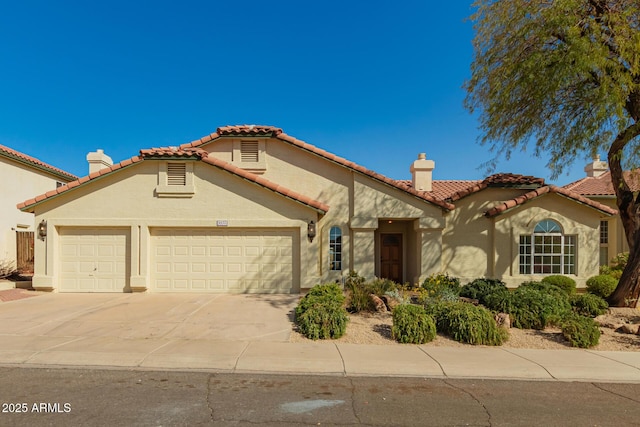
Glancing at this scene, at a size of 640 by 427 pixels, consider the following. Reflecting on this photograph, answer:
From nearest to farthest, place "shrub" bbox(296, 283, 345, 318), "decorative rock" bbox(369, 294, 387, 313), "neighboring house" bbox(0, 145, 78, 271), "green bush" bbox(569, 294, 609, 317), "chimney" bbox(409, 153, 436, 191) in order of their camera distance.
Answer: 1. "shrub" bbox(296, 283, 345, 318)
2. "decorative rock" bbox(369, 294, 387, 313)
3. "green bush" bbox(569, 294, 609, 317)
4. "neighboring house" bbox(0, 145, 78, 271)
5. "chimney" bbox(409, 153, 436, 191)

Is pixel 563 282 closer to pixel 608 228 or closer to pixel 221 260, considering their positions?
pixel 608 228

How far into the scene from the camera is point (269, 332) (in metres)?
7.94

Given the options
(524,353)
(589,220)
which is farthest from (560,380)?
(589,220)

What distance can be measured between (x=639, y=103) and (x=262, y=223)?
11753 mm

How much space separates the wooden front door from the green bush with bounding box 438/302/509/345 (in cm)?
681

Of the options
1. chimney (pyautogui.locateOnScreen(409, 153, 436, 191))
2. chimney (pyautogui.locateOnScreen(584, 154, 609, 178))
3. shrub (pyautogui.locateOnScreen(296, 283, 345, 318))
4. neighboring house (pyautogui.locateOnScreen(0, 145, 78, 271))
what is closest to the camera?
shrub (pyautogui.locateOnScreen(296, 283, 345, 318))

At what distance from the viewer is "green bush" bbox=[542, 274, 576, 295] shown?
40.8 ft

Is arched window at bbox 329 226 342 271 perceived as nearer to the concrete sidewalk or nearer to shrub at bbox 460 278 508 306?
shrub at bbox 460 278 508 306

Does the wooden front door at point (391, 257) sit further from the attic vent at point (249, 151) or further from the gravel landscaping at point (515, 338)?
the attic vent at point (249, 151)

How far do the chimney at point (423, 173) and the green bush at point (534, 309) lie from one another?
7.71m

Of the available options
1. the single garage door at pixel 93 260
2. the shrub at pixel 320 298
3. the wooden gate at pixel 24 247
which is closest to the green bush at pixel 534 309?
the shrub at pixel 320 298

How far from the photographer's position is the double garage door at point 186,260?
11992mm

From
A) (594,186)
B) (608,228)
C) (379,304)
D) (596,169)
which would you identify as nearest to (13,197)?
(379,304)

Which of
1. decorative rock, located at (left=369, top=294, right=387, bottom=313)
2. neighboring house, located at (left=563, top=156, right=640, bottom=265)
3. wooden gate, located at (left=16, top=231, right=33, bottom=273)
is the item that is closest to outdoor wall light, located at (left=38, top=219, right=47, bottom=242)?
wooden gate, located at (left=16, top=231, right=33, bottom=273)
